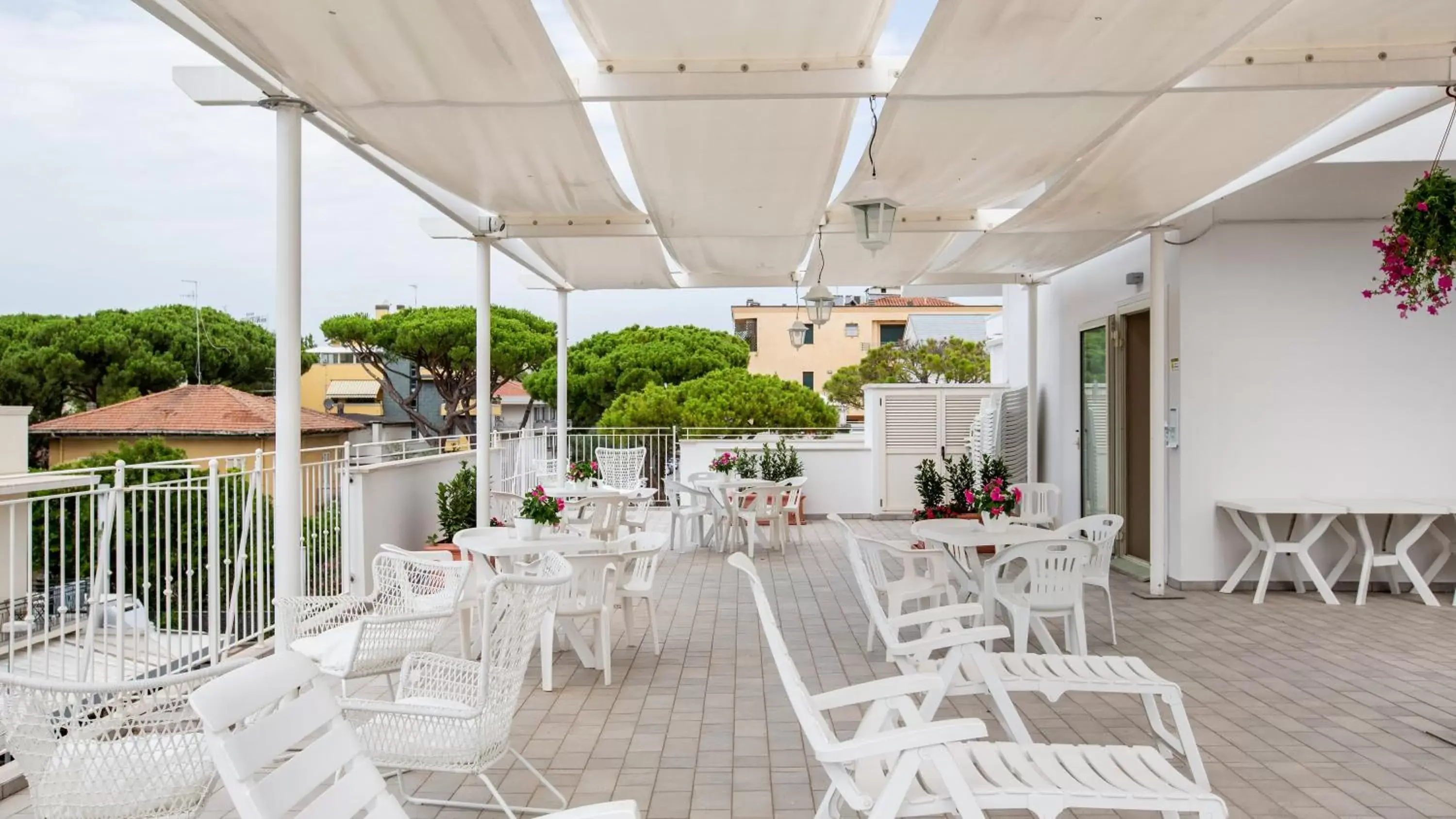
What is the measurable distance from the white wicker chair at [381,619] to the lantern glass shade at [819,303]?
5.65 meters

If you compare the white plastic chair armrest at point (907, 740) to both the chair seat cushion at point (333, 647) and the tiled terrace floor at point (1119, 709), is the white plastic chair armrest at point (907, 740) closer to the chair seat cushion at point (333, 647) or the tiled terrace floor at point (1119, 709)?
the tiled terrace floor at point (1119, 709)

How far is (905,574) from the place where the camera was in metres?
6.04

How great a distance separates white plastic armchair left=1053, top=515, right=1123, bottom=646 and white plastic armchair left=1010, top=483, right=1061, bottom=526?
5.11 ft

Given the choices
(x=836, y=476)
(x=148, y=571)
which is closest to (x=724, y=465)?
(x=836, y=476)

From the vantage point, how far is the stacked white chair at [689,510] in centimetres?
1063

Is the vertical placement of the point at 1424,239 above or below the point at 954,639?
above

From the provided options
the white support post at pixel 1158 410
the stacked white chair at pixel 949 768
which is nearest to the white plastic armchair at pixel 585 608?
the stacked white chair at pixel 949 768

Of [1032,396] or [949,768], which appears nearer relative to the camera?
[949,768]

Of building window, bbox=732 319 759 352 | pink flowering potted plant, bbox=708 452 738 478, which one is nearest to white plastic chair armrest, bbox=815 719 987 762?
pink flowering potted plant, bbox=708 452 738 478

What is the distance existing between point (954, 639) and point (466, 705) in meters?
1.72

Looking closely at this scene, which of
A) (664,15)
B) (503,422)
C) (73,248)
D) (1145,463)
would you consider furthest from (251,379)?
(664,15)

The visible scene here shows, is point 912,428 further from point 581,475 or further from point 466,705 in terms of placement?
point 466,705

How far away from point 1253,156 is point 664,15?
3482 mm

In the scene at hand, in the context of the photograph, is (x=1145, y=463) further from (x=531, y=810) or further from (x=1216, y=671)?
(x=531, y=810)
